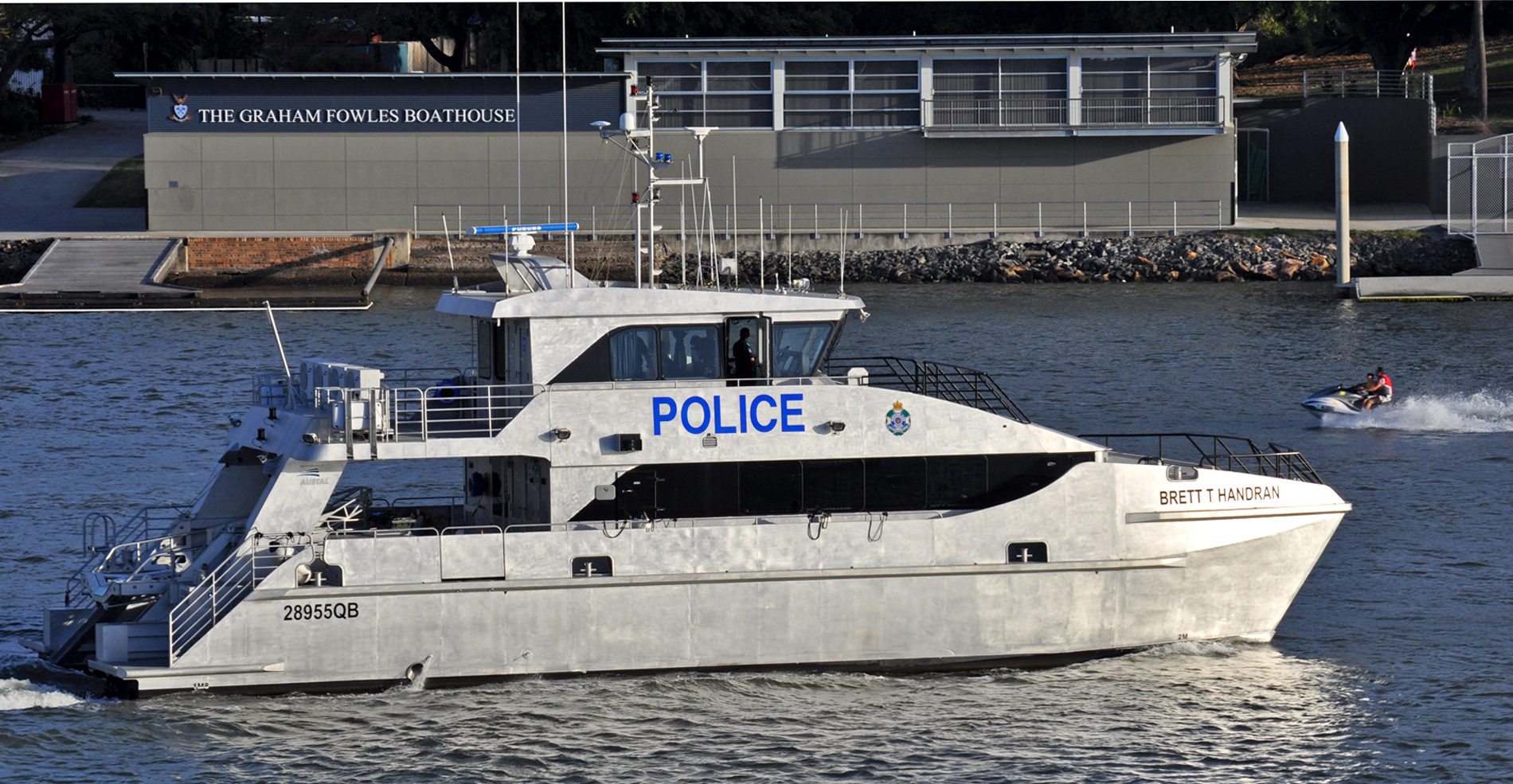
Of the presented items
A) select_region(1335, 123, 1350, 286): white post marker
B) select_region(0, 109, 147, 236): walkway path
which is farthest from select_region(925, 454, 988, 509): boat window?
select_region(0, 109, 147, 236): walkway path

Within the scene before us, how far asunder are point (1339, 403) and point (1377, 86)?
3687 cm

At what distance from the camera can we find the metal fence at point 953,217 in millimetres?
57594

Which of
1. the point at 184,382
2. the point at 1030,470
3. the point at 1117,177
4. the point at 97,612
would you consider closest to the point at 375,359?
the point at 184,382

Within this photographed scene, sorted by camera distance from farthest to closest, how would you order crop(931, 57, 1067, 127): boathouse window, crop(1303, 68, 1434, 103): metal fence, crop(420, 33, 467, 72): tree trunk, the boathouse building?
crop(420, 33, 467, 72): tree trunk, crop(1303, 68, 1434, 103): metal fence, crop(931, 57, 1067, 127): boathouse window, the boathouse building

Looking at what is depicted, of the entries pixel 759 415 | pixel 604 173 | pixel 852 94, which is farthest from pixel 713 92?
pixel 759 415

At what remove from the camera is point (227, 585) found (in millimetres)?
17344

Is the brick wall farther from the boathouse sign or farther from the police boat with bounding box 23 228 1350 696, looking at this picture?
the police boat with bounding box 23 228 1350 696

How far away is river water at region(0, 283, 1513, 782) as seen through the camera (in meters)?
16.3

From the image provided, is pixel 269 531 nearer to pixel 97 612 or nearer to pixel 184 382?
pixel 97 612

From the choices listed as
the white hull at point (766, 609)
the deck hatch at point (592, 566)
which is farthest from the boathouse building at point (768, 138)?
the white hull at point (766, 609)

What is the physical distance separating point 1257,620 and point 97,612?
12.6m

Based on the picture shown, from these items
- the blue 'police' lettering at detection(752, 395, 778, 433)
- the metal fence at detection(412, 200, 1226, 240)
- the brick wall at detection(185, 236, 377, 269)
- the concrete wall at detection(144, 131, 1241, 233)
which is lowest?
the blue 'police' lettering at detection(752, 395, 778, 433)

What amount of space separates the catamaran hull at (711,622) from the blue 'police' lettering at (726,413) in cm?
119

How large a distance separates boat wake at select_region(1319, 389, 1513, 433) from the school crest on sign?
18.4 m
